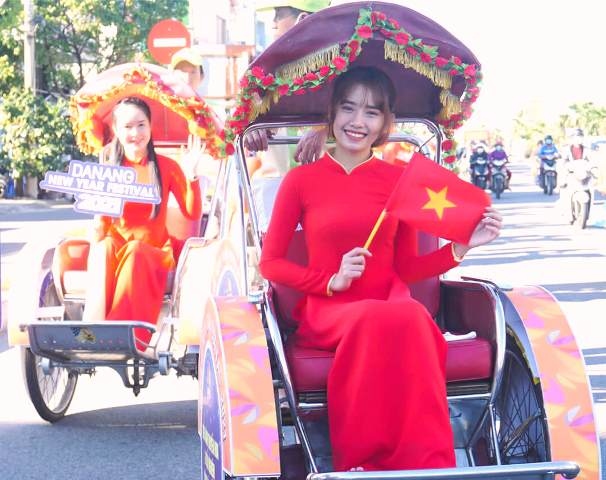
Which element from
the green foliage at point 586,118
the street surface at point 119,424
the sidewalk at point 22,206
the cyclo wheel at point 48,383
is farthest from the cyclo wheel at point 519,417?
the green foliage at point 586,118

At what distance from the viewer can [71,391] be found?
23.2 ft

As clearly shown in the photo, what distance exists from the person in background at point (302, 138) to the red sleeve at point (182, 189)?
61 cm

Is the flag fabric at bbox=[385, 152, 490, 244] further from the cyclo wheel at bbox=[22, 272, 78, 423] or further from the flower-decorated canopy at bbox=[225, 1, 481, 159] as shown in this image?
the cyclo wheel at bbox=[22, 272, 78, 423]

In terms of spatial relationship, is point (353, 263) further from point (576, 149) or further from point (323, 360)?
point (576, 149)

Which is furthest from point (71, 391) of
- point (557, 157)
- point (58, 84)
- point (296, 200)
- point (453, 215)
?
point (58, 84)

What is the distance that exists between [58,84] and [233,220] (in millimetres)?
29930

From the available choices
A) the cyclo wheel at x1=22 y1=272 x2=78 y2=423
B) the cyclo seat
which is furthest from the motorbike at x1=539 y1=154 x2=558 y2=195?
the cyclo wheel at x1=22 y1=272 x2=78 y2=423

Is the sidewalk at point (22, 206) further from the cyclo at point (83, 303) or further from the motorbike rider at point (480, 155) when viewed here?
the cyclo at point (83, 303)

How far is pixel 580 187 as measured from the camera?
20594 mm

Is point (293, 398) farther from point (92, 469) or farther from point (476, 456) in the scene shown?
point (92, 469)

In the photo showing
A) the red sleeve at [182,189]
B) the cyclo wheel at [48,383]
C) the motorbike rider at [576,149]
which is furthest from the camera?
the motorbike rider at [576,149]

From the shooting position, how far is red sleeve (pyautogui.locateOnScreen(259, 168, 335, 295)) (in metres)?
4.35

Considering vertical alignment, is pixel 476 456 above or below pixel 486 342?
below

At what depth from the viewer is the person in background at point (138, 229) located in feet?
21.6
